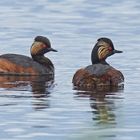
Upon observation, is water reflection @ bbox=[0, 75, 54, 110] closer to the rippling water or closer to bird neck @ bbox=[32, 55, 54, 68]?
the rippling water

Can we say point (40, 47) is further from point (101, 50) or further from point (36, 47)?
point (101, 50)

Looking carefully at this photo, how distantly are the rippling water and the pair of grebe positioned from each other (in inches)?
10.9

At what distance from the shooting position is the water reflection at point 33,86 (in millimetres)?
21259

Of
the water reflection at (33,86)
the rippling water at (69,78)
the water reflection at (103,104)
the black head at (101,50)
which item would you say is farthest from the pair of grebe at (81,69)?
the water reflection at (103,104)

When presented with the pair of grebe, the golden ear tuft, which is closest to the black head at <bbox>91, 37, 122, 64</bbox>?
the pair of grebe

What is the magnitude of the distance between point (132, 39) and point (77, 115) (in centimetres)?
1297

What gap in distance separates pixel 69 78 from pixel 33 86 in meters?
1.08

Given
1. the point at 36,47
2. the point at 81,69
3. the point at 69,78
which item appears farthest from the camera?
the point at 36,47

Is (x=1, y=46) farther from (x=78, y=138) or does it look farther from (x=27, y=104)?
(x=78, y=138)

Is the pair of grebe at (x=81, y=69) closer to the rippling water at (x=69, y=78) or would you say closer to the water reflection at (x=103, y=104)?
the rippling water at (x=69, y=78)

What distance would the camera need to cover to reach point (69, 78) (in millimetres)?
25000

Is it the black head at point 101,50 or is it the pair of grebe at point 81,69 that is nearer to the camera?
the pair of grebe at point 81,69

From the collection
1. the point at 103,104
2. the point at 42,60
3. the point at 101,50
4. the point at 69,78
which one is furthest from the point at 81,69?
the point at 42,60

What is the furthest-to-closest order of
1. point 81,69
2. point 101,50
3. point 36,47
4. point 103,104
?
point 36,47, point 101,50, point 81,69, point 103,104
